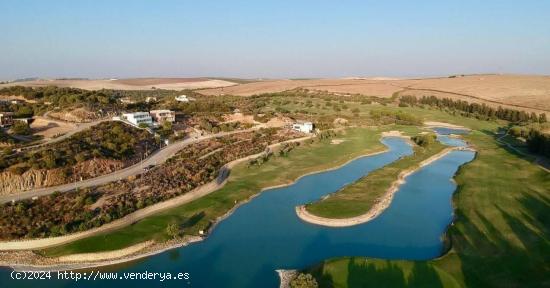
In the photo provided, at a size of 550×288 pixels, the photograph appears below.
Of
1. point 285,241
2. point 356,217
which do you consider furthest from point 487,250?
point 285,241

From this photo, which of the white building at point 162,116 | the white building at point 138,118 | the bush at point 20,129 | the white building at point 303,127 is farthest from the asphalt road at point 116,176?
the white building at point 303,127

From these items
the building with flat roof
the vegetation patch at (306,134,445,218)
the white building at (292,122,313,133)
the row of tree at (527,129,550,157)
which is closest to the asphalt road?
the vegetation patch at (306,134,445,218)

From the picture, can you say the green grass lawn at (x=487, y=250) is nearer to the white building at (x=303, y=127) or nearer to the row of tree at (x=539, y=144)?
the row of tree at (x=539, y=144)

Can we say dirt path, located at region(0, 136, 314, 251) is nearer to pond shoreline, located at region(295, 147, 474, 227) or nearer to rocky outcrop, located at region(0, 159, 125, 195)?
rocky outcrop, located at region(0, 159, 125, 195)

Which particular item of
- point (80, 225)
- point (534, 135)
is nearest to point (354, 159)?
point (534, 135)

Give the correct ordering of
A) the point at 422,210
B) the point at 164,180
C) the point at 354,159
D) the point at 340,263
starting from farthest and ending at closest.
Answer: the point at 354,159 < the point at 164,180 < the point at 422,210 < the point at 340,263

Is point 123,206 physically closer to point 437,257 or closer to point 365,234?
point 365,234

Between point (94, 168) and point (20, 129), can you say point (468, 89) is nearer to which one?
point (94, 168)
